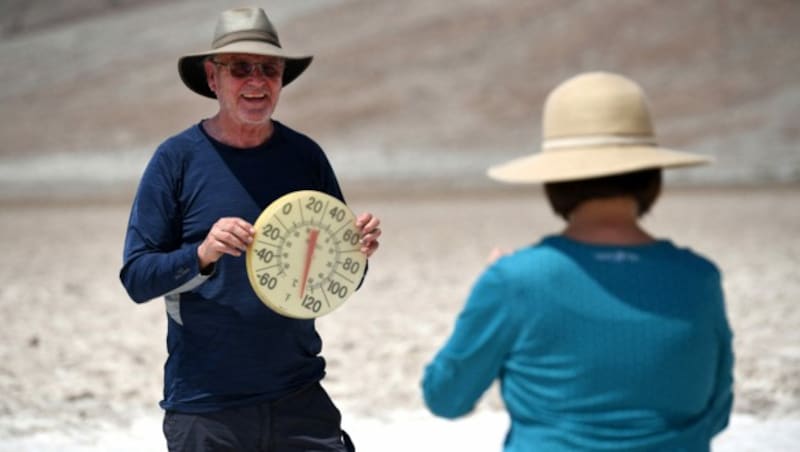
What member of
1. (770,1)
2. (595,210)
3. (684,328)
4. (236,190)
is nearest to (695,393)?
(684,328)

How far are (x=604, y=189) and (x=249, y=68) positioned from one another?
1007mm

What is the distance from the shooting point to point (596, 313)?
159 cm

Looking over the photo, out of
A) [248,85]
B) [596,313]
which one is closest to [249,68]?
[248,85]

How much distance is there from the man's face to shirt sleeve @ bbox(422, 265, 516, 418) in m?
0.86

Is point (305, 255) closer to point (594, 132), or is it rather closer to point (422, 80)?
point (594, 132)

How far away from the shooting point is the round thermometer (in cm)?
221

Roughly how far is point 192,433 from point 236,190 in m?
0.50

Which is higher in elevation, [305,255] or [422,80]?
[422,80]

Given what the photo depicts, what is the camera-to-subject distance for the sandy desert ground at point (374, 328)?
4859 mm

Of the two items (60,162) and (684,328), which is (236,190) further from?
(60,162)

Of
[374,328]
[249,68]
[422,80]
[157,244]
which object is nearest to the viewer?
[157,244]

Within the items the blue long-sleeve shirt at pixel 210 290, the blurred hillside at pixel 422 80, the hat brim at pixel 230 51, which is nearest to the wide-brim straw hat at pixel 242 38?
the hat brim at pixel 230 51

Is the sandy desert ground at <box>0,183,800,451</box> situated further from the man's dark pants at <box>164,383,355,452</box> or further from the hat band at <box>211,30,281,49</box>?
the hat band at <box>211,30,281,49</box>

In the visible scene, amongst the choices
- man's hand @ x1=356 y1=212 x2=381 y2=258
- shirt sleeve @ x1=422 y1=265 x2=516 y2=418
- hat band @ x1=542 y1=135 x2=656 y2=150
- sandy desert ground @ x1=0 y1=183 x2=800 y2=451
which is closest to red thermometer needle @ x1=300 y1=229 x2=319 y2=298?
man's hand @ x1=356 y1=212 x2=381 y2=258
